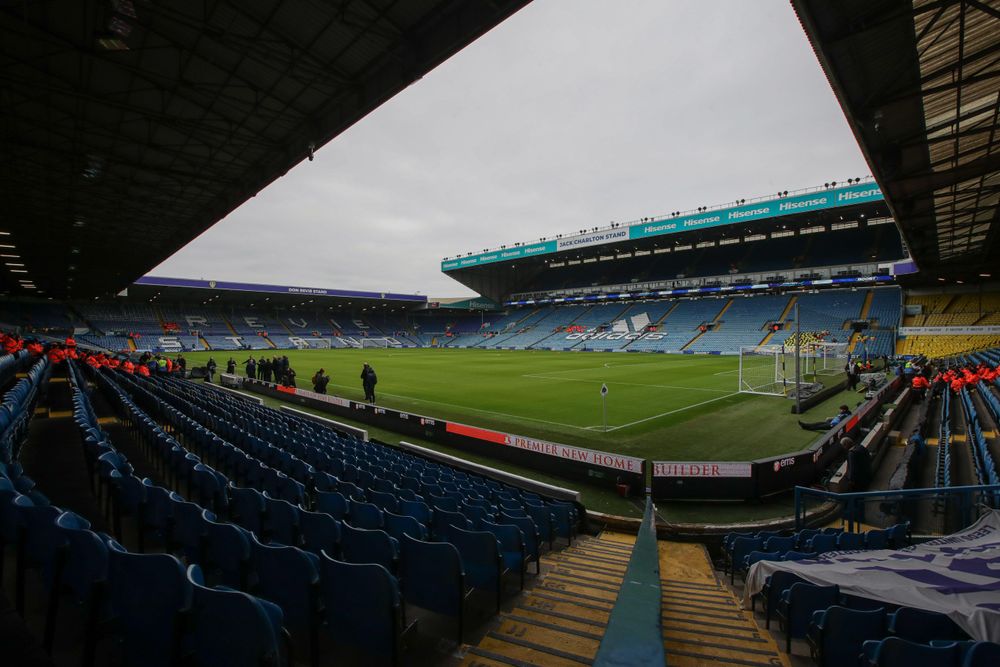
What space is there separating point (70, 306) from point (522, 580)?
73.3 m

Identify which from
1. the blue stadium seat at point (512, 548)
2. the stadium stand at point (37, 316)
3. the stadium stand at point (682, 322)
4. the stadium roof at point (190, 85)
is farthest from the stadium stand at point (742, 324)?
the stadium stand at point (37, 316)

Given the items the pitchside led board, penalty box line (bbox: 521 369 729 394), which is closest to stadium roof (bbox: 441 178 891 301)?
the pitchside led board

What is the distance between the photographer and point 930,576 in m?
3.84

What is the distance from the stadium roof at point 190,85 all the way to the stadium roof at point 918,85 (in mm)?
5413

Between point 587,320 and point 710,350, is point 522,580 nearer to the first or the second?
point 710,350

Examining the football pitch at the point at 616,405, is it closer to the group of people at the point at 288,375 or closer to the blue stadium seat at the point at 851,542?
the group of people at the point at 288,375

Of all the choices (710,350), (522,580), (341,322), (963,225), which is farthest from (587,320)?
(522,580)

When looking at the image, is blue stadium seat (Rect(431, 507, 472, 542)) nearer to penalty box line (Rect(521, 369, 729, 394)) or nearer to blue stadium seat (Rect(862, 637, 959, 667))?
blue stadium seat (Rect(862, 637, 959, 667))

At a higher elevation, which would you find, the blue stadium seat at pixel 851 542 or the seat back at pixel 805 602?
the seat back at pixel 805 602

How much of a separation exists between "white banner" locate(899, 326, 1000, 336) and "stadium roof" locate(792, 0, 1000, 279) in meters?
30.4

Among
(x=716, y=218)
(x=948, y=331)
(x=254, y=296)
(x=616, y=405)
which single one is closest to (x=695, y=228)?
(x=716, y=218)

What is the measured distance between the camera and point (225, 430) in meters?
9.88

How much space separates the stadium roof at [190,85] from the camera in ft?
25.6

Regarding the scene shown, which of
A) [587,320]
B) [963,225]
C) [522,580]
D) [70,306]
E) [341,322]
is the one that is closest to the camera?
[522,580]
